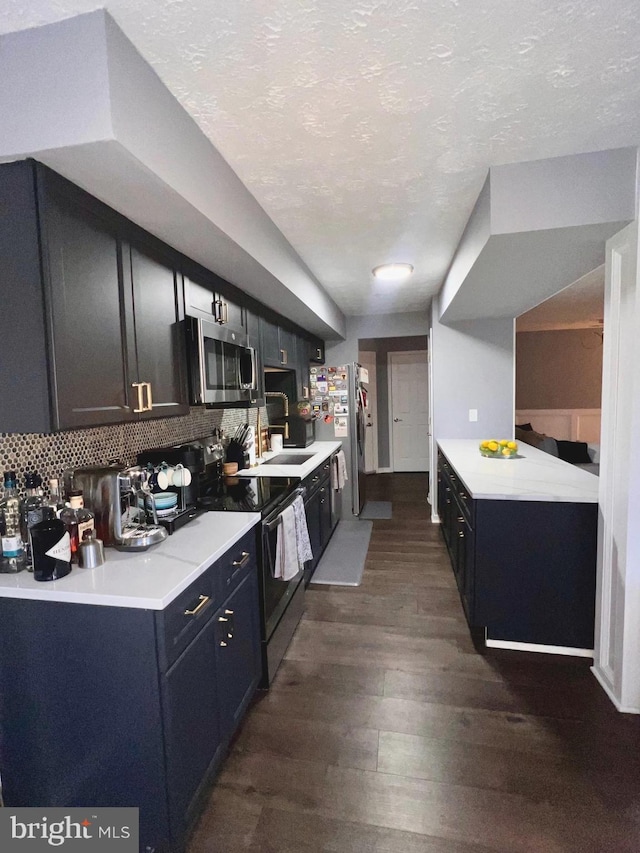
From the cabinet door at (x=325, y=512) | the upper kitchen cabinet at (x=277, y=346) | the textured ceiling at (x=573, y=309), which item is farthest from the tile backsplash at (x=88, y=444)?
the textured ceiling at (x=573, y=309)

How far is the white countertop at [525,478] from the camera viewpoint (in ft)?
7.16

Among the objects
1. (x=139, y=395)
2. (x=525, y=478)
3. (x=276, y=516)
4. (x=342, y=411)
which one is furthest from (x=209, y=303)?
(x=342, y=411)

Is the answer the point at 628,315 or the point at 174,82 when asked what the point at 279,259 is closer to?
the point at 174,82

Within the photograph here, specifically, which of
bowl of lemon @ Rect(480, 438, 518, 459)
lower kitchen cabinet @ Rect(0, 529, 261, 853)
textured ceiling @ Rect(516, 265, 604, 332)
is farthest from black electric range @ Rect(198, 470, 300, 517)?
textured ceiling @ Rect(516, 265, 604, 332)

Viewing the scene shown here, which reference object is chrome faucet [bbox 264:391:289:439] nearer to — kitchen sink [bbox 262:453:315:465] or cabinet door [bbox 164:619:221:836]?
kitchen sink [bbox 262:453:315:465]

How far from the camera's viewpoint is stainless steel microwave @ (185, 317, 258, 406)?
1948 millimetres

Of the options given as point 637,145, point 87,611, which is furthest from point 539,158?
point 87,611

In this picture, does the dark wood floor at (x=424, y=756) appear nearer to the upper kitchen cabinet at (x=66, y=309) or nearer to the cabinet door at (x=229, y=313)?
the upper kitchen cabinet at (x=66, y=309)

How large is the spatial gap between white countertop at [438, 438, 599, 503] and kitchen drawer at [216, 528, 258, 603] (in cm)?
122

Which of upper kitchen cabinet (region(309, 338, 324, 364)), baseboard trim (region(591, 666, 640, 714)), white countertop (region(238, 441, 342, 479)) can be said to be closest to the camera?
baseboard trim (region(591, 666, 640, 714))

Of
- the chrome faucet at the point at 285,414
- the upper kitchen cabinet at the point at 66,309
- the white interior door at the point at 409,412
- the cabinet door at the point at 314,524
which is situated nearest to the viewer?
the upper kitchen cabinet at the point at 66,309

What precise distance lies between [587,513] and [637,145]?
5.35 feet

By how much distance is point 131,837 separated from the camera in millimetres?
1228

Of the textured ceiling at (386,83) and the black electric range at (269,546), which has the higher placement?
the textured ceiling at (386,83)
